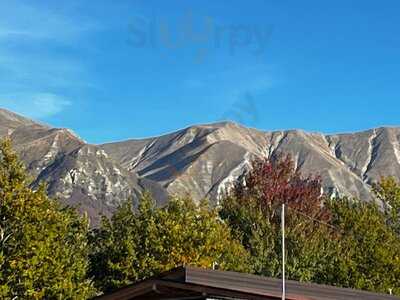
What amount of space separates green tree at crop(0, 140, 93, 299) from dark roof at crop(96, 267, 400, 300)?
13.8 meters

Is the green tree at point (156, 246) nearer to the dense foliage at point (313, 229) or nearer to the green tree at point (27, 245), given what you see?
the dense foliage at point (313, 229)

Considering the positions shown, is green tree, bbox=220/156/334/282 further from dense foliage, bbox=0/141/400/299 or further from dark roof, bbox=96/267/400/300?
dark roof, bbox=96/267/400/300

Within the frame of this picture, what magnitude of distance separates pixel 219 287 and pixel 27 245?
55.2 feet

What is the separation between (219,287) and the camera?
15789 mm

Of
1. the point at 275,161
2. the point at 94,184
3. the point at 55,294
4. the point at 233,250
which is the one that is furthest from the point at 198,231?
the point at 94,184

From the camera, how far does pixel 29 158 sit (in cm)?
19575

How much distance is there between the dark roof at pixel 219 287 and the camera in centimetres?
1576

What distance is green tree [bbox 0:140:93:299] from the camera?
3048 centimetres

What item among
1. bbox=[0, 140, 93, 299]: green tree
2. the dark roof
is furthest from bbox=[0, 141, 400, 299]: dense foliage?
the dark roof

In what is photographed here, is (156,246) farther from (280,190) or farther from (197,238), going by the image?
(280,190)

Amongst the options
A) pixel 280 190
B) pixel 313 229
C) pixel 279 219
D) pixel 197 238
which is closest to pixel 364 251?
pixel 313 229

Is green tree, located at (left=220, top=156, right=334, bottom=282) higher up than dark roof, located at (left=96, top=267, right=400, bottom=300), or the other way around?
green tree, located at (left=220, top=156, right=334, bottom=282)

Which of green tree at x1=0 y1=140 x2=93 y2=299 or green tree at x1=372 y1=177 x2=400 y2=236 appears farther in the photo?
green tree at x1=372 y1=177 x2=400 y2=236

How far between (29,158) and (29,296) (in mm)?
169005
